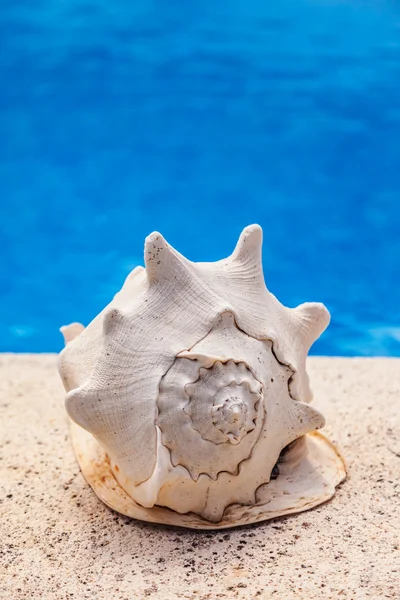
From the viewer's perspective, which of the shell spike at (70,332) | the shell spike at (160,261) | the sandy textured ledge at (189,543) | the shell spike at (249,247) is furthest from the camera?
the shell spike at (70,332)

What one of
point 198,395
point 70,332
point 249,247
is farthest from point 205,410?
point 70,332

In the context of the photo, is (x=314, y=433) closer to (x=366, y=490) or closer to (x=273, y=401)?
(x=366, y=490)

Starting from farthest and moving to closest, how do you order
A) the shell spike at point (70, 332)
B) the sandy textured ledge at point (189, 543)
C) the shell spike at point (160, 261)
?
the shell spike at point (70, 332)
the shell spike at point (160, 261)
the sandy textured ledge at point (189, 543)

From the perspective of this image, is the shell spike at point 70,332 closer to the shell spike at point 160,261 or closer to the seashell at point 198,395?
the seashell at point 198,395

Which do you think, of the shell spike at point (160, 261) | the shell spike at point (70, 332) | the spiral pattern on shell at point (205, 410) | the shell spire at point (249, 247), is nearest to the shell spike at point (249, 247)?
the shell spire at point (249, 247)

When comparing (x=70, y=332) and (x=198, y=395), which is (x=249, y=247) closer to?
(x=198, y=395)

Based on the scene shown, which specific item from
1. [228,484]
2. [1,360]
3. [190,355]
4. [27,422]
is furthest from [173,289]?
[1,360]
